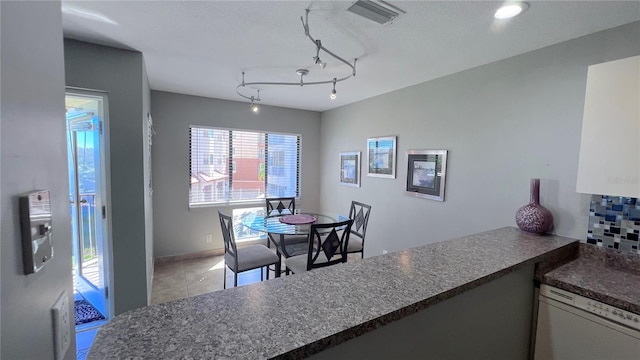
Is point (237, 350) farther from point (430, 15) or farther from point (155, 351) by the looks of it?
point (430, 15)

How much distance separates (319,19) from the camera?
1743mm

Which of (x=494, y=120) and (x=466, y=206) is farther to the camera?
(x=466, y=206)

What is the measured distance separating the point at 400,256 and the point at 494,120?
5.72 ft

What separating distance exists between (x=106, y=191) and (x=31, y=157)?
7.23 feet

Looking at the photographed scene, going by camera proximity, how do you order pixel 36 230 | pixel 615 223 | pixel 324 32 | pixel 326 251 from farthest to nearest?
pixel 326 251, pixel 324 32, pixel 615 223, pixel 36 230

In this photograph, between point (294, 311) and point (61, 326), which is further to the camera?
point (294, 311)

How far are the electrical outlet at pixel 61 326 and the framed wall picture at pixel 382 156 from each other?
3.24 meters

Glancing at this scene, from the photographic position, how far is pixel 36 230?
52 cm

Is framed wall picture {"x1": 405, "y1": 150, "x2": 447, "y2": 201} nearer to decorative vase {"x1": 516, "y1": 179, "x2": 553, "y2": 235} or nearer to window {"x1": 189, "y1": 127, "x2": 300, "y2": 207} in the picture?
decorative vase {"x1": 516, "y1": 179, "x2": 553, "y2": 235}

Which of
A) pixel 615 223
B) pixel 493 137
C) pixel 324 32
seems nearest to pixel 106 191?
pixel 324 32

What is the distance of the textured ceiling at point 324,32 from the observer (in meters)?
1.61

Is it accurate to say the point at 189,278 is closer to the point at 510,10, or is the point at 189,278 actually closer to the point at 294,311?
the point at 294,311

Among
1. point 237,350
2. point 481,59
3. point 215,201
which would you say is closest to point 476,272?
point 237,350

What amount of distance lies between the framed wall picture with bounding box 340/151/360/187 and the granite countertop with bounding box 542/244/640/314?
263 cm
